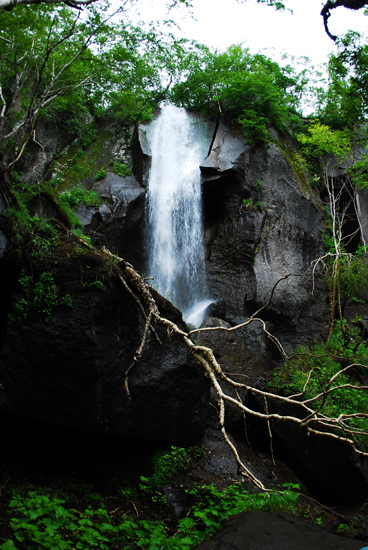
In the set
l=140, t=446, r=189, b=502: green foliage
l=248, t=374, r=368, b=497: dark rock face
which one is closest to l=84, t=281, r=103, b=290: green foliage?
l=140, t=446, r=189, b=502: green foliage

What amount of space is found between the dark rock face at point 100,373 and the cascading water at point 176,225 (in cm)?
507

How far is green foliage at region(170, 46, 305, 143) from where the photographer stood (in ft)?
40.5

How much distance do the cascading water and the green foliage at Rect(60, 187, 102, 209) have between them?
1.97 m

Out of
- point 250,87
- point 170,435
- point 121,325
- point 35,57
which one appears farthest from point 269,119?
point 170,435

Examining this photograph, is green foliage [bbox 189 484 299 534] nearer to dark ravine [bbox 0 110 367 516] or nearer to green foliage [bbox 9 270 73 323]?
dark ravine [bbox 0 110 367 516]

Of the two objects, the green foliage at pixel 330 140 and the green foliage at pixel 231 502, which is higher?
the green foliage at pixel 330 140

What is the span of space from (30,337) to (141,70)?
1103cm

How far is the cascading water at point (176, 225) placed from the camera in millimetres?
11188

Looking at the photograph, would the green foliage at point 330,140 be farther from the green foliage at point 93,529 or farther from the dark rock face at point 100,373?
the green foliage at point 93,529

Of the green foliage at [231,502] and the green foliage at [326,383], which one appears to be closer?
the green foliage at [231,502]

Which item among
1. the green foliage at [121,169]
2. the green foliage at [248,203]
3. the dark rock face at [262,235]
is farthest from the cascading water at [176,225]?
the green foliage at [248,203]

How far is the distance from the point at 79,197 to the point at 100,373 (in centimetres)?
762

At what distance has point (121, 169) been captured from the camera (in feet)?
39.7

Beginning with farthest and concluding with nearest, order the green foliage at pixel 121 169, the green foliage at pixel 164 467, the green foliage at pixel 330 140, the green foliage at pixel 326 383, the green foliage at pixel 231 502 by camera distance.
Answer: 1. the green foliage at pixel 121 169
2. the green foliage at pixel 330 140
3. the green foliage at pixel 326 383
4. the green foliage at pixel 164 467
5. the green foliage at pixel 231 502
